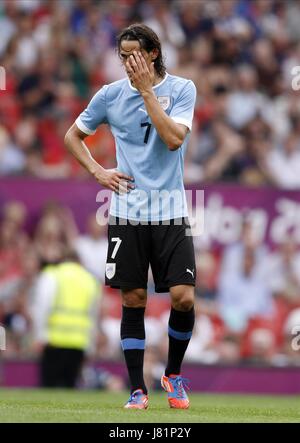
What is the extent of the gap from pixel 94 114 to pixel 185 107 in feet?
2.04

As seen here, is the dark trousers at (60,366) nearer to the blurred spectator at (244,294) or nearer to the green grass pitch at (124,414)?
the blurred spectator at (244,294)

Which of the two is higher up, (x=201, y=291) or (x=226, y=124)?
(x=226, y=124)

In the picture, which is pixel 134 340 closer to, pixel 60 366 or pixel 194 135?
pixel 60 366

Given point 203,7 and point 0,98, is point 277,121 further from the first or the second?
point 0,98

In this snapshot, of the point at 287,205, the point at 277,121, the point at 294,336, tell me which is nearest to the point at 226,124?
the point at 277,121

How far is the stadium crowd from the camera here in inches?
543

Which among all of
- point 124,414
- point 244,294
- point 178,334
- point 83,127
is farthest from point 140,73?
point 244,294

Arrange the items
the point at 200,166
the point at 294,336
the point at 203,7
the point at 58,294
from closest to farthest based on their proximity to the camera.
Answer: the point at 58,294, the point at 294,336, the point at 200,166, the point at 203,7

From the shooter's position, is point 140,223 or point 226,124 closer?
point 140,223

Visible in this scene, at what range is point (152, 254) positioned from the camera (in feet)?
25.2

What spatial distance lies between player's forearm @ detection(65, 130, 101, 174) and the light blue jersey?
27 centimetres

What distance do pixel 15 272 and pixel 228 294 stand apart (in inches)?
95.5

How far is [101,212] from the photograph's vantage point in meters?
13.9

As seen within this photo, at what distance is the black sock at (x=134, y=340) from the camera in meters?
7.70
